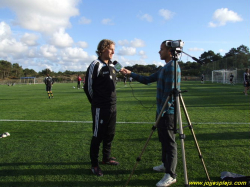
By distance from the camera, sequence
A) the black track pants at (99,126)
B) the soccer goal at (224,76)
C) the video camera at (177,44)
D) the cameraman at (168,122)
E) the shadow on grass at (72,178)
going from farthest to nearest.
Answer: the soccer goal at (224,76) < the black track pants at (99,126) < the shadow on grass at (72,178) < the cameraman at (168,122) < the video camera at (177,44)

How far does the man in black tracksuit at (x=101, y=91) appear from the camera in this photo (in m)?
3.54

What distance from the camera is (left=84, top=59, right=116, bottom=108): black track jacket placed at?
3512 mm

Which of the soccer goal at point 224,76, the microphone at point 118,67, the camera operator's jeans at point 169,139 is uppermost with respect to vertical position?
the soccer goal at point 224,76

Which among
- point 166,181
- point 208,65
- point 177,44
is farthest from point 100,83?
point 208,65

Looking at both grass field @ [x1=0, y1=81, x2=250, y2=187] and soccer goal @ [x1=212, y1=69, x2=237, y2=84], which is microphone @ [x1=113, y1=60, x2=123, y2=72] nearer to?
grass field @ [x1=0, y1=81, x2=250, y2=187]

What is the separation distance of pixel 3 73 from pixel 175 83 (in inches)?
4785

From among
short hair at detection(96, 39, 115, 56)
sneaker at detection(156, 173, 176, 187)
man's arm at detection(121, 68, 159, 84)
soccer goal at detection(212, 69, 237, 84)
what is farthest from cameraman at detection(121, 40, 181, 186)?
soccer goal at detection(212, 69, 237, 84)

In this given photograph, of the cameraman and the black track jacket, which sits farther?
the black track jacket

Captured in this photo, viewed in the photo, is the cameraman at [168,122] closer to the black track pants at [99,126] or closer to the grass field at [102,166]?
the grass field at [102,166]

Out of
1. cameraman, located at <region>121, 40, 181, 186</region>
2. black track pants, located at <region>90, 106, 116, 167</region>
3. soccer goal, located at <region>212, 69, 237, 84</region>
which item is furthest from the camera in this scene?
soccer goal, located at <region>212, 69, 237, 84</region>

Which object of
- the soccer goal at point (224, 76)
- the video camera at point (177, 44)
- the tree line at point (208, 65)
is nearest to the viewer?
the video camera at point (177, 44)

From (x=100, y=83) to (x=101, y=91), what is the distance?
5.3 inches

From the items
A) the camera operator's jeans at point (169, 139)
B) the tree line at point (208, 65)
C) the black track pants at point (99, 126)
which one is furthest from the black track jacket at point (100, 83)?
the tree line at point (208, 65)

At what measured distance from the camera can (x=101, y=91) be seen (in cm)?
359
